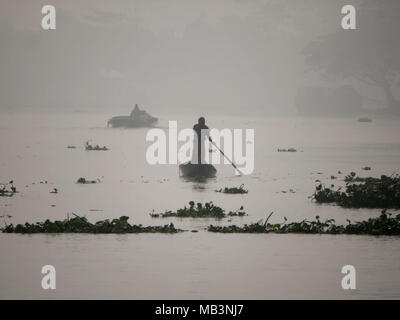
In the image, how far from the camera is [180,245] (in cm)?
2031

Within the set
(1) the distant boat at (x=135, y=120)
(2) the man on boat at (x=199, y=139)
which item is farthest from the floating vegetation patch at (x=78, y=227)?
(1) the distant boat at (x=135, y=120)

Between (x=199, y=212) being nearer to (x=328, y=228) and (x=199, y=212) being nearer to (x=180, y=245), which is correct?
(x=328, y=228)

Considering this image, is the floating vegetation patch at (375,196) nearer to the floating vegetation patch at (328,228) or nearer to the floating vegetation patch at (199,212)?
the floating vegetation patch at (328,228)

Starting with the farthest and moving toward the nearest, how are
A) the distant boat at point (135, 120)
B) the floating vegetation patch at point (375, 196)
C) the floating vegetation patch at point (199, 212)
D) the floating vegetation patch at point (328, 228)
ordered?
the distant boat at point (135, 120), the floating vegetation patch at point (375, 196), the floating vegetation patch at point (199, 212), the floating vegetation patch at point (328, 228)

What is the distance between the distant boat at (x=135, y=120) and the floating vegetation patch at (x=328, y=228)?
6079 cm

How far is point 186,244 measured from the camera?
67.0 feet

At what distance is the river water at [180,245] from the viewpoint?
17.0 meters

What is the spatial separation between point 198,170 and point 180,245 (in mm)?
12589

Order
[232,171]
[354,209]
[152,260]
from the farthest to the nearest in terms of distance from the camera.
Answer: [232,171] → [354,209] → [152,260]

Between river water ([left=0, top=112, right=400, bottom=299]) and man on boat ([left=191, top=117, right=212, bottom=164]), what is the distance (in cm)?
94

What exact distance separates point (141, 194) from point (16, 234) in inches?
352

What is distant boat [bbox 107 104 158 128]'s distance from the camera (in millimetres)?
82856

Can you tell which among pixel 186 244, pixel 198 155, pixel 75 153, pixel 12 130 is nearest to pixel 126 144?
pixel 75 153

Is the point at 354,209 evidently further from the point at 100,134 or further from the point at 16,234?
the point at 100,134
